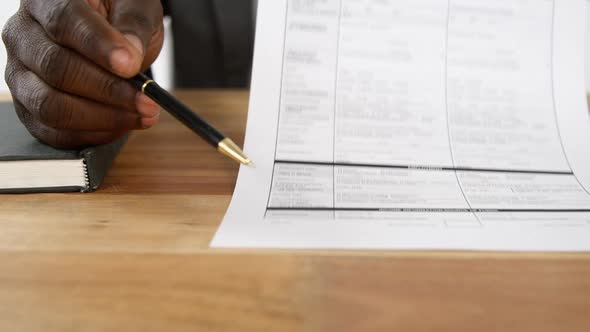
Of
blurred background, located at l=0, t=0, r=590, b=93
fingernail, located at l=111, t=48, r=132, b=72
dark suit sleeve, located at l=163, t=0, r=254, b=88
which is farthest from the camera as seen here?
blurred background, located at l=0, t=0, r=590, b=93

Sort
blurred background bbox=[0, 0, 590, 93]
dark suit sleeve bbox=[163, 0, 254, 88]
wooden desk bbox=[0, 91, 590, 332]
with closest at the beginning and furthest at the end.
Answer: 1. wooden desk bbox=[0, 91, 590, 332]
2. dark suit sleeve bbox=[163, 0, 254, 88]
3. blurred background bbox=[0, 0, 590, 93]

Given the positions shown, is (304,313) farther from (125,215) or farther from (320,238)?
(125,215)

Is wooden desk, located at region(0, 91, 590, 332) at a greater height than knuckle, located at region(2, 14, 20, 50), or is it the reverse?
knuckle, located at region(2, 14, 20, 50)

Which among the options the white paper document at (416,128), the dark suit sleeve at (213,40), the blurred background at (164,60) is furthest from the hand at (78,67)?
the blurred background at (164,60)

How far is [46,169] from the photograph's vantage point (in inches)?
17.4

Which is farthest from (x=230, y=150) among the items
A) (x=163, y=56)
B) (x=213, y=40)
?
(x=163, y=56)

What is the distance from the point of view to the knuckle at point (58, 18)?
1.36 feet

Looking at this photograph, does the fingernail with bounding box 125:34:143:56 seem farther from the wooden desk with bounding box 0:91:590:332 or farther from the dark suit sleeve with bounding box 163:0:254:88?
the dark suit sleeve with bounding box 163:0:254:88

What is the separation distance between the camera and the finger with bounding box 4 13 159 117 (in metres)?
0.43

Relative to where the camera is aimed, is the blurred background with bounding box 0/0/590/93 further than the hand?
Yes

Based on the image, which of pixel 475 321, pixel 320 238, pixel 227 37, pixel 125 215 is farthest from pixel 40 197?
pixel 227 37

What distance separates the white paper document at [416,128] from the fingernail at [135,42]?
0.13m

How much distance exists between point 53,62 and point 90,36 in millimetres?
48

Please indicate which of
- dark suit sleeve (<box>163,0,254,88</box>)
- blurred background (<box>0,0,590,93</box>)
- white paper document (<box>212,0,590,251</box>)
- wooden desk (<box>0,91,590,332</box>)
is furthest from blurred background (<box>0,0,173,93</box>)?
wooden desk (<box>0,91,590,332</box>)
